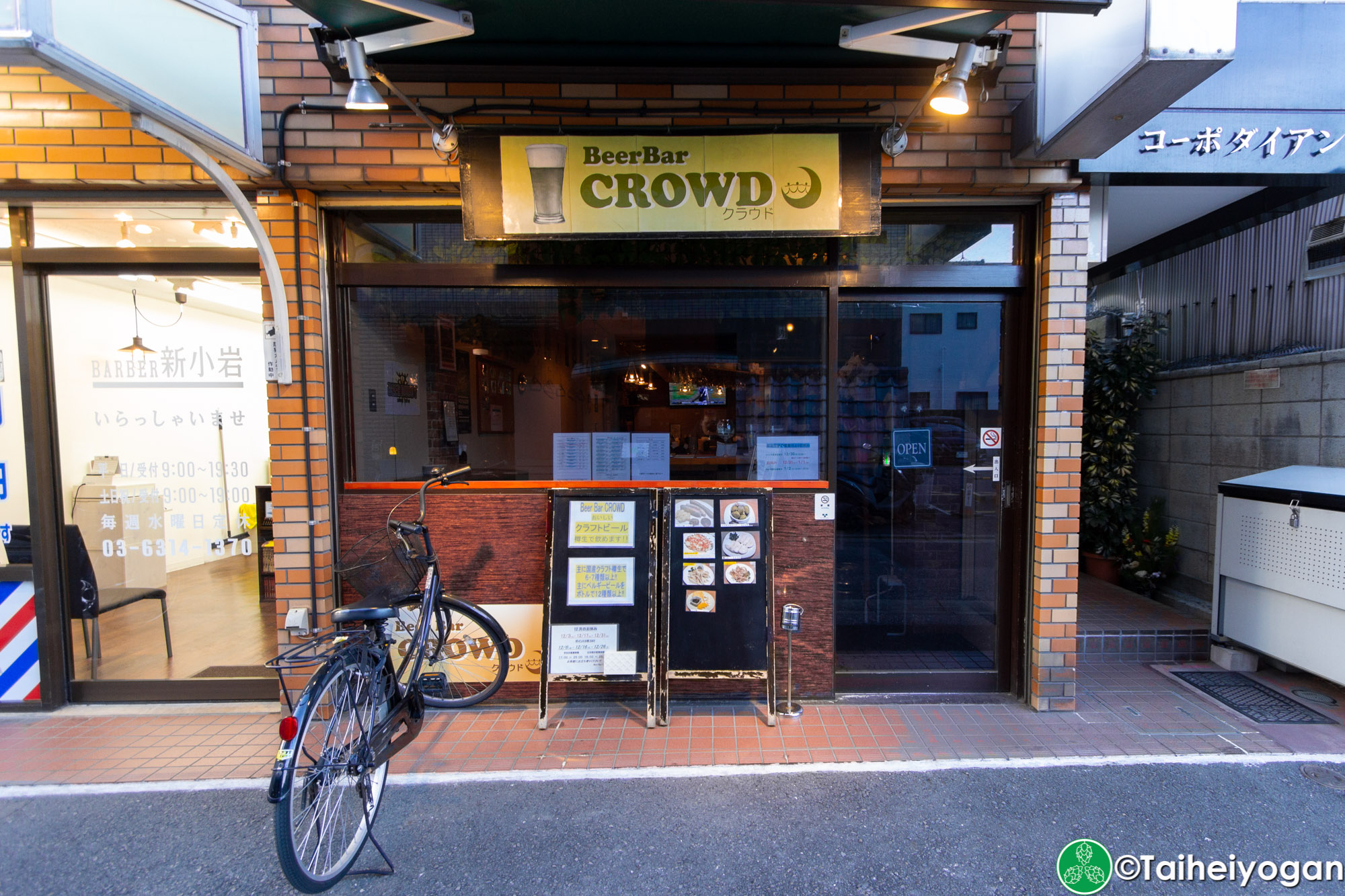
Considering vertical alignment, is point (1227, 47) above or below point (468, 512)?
above

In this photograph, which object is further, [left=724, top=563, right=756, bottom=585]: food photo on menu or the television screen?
the television screen

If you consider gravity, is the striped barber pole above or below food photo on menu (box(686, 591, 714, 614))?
below

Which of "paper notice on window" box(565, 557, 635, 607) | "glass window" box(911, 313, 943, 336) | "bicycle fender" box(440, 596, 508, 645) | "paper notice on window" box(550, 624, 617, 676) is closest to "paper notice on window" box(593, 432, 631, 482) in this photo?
"paper notice on window" box(565, 557, 635, 607)

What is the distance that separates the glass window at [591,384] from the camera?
377cm

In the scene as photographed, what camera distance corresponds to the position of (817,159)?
11.0ft

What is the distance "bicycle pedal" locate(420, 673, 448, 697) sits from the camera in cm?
336

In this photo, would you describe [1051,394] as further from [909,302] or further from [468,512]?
[468,512]

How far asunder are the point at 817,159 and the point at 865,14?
764 millimetres

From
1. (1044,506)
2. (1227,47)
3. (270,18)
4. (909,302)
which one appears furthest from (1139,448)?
(270,18)

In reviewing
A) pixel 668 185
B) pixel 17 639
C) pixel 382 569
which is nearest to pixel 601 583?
pixel 382 569

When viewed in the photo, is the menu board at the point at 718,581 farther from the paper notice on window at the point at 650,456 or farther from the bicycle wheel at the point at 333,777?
the bicycle wheel at the point at 333,777

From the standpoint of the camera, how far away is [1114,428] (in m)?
5.66

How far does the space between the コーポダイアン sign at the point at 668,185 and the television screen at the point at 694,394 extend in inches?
39.2

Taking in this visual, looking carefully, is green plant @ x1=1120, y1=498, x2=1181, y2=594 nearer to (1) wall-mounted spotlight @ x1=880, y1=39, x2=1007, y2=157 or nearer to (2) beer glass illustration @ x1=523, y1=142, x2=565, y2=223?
(1) wall-mounted spotlight @ x1=880, y1=39, x2=1007, y2=157
